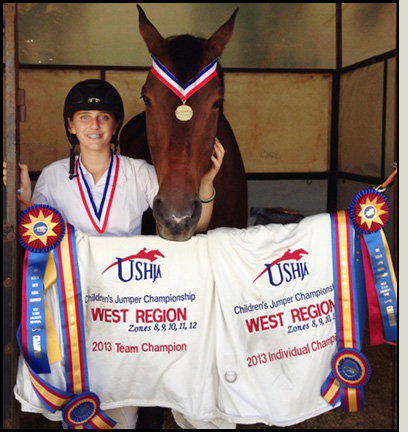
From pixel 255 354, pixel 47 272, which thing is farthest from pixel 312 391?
pixel 47 272

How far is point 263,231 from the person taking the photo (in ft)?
6.71

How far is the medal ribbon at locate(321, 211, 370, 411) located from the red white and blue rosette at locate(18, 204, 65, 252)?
3.89 ft

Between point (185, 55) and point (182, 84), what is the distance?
0.17 metres

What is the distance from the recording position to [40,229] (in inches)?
73.4

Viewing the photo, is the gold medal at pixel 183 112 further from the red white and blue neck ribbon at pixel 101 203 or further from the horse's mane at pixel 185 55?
the red white and blue neck ribbon at pixel 101 203

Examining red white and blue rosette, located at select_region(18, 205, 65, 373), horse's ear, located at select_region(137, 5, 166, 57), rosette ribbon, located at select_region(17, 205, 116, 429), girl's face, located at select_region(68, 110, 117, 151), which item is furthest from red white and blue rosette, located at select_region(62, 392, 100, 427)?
horse's ear, located at select_region(137, 5, 166, 57)

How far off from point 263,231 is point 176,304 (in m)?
0.49

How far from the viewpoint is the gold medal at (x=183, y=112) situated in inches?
79.7

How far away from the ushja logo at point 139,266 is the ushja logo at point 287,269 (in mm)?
431

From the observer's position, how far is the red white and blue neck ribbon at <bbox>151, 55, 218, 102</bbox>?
2.09m

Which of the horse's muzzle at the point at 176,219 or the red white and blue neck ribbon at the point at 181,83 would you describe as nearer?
the horse's muzzle at the point at 176,219

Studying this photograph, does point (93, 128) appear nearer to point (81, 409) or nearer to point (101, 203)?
point (101, 203)

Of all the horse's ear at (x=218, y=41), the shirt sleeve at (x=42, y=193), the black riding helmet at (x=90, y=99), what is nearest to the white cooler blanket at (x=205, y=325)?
Result: the shirt sleeve at (x=42, y=193)

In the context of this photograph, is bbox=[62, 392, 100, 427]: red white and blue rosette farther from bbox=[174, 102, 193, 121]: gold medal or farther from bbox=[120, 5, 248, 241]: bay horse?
bbox=[174, 102, 193, 121]: gold medal
